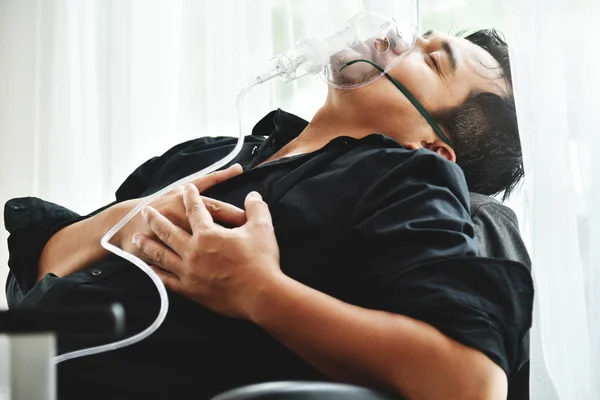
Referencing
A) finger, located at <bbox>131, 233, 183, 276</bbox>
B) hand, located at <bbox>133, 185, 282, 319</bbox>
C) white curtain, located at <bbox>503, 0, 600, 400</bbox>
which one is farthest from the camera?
white curtain, located at <bbox>503, 0, 600, 400</bbox>

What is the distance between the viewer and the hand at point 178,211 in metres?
1.35

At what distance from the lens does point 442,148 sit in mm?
1663

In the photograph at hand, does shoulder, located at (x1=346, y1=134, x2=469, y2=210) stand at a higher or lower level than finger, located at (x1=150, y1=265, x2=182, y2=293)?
higher

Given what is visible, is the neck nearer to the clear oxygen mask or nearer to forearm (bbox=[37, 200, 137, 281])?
the clear oxygen mask

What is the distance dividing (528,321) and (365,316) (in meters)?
0.24

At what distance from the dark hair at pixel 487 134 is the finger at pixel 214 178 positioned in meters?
0.47

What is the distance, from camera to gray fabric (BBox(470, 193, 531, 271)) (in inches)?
56.6

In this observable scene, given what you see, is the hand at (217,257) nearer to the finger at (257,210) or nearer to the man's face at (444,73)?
the finger at (257,210)

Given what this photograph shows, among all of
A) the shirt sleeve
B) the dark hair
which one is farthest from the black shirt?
the dark hair

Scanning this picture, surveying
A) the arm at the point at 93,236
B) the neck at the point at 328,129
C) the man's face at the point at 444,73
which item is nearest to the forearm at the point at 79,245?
the arm at the point at 93,236

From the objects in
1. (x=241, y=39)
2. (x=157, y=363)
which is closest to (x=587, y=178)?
(x=157, y=363)

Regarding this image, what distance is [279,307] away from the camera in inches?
45.2

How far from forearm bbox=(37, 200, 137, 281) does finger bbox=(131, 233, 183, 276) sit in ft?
0.47

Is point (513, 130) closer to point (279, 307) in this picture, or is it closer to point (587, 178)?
point (587, 178)
